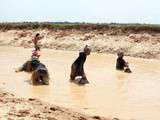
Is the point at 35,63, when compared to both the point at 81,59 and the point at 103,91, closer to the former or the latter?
the point at 81,59

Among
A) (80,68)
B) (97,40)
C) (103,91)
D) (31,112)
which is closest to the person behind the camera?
(31,112)

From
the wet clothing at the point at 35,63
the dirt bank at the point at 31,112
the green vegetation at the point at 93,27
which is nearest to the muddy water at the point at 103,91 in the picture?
the wet clothing at the point at 35,63

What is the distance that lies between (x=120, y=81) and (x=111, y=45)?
17228mm

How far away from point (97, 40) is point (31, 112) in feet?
90.3

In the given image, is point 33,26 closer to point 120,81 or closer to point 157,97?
point 120,81

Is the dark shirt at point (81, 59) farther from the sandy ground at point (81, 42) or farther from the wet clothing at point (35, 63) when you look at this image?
the sandy ground at point (81, 42)

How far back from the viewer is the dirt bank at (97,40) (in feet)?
110

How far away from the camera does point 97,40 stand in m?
38.1

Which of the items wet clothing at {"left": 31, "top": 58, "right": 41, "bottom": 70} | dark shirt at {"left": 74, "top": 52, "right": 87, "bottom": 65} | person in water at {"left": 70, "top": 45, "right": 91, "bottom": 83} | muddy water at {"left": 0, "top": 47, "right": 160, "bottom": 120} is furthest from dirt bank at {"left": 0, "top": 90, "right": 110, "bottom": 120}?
wet clothing at {"left": 31, "top": 58, "right": 41, "bottom": 70}

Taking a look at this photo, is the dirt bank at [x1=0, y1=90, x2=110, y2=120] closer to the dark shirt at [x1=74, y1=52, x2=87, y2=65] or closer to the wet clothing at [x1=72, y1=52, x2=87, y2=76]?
the wet clothing at [x1=72, y1=52, x2=87, y2=76]

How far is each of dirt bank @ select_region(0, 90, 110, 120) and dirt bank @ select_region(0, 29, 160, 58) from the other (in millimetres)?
19415

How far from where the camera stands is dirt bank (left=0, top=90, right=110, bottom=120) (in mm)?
10398

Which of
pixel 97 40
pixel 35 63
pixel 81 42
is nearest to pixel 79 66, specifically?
pixel 35 63

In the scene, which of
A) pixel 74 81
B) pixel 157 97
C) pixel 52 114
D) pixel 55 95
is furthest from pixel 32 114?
pixel 74 81
